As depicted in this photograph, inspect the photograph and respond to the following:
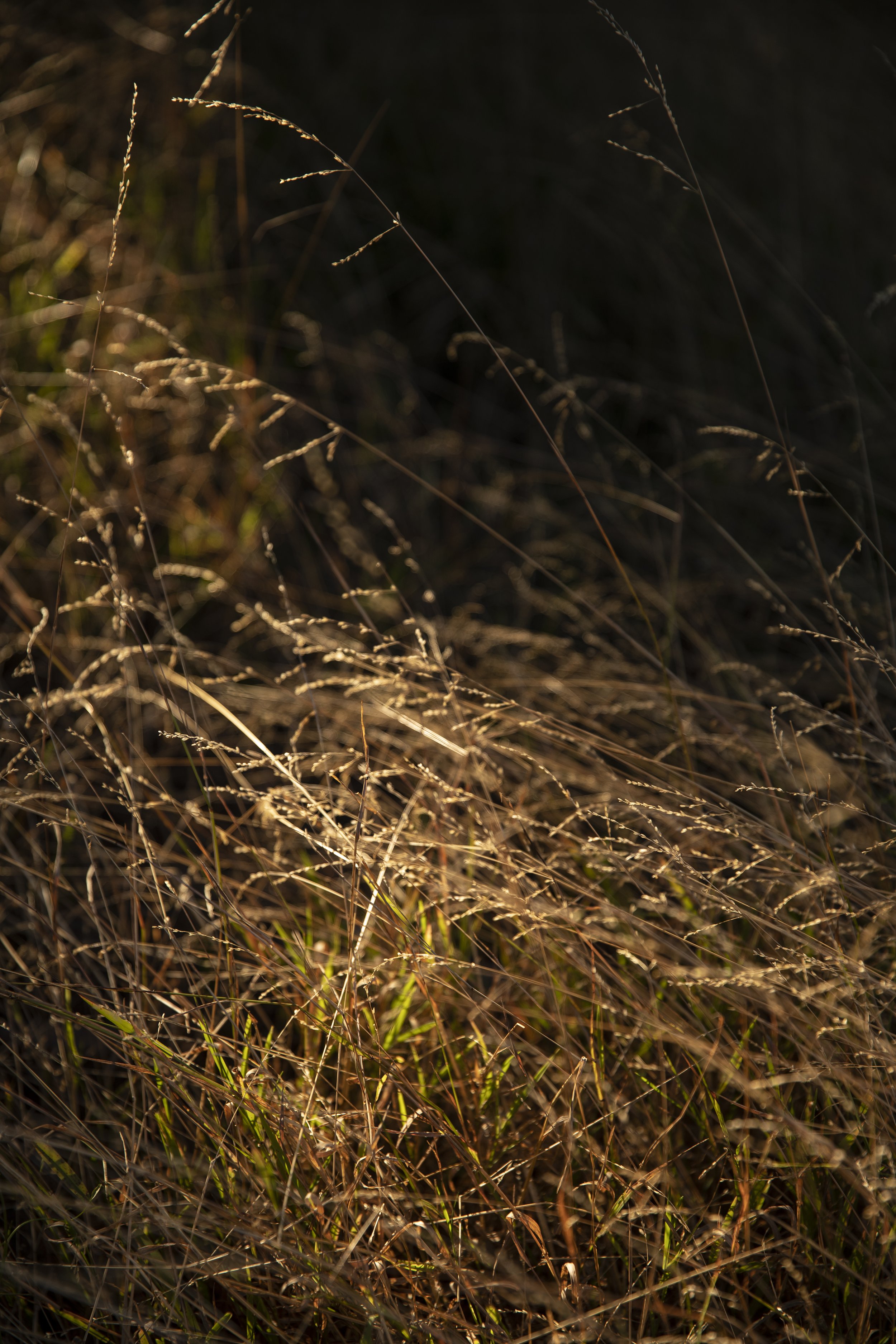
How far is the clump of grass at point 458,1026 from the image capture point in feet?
2.91

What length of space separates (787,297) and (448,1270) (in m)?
2.56

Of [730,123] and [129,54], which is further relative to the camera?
[730,123]

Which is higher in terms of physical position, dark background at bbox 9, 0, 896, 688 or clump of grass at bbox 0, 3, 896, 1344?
dark background at bbox 9, 0, 896, 688

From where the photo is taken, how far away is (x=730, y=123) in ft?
10.4

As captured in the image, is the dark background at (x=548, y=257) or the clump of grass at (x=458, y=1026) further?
the dark background at (x=548, y=257)

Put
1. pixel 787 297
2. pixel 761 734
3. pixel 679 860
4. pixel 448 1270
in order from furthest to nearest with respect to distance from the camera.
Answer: pixel 787 297, pixel 761 734, pixel 679 860, pixel 448 1270

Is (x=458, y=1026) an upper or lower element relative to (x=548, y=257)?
lower

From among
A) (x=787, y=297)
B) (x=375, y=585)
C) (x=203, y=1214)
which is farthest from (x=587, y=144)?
(x=203, y=1214)

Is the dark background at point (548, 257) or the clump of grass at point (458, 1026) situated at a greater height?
the dark background at point (548, 257)

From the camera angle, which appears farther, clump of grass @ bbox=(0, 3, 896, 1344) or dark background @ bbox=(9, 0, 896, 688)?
dark background @ bbox=(9, 0, 896, 688)

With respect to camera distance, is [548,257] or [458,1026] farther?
[548,257]

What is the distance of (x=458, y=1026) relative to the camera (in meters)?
1.14

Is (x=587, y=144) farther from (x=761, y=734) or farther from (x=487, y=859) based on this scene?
(x=487, y=859)

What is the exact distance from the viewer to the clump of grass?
2.91ft
